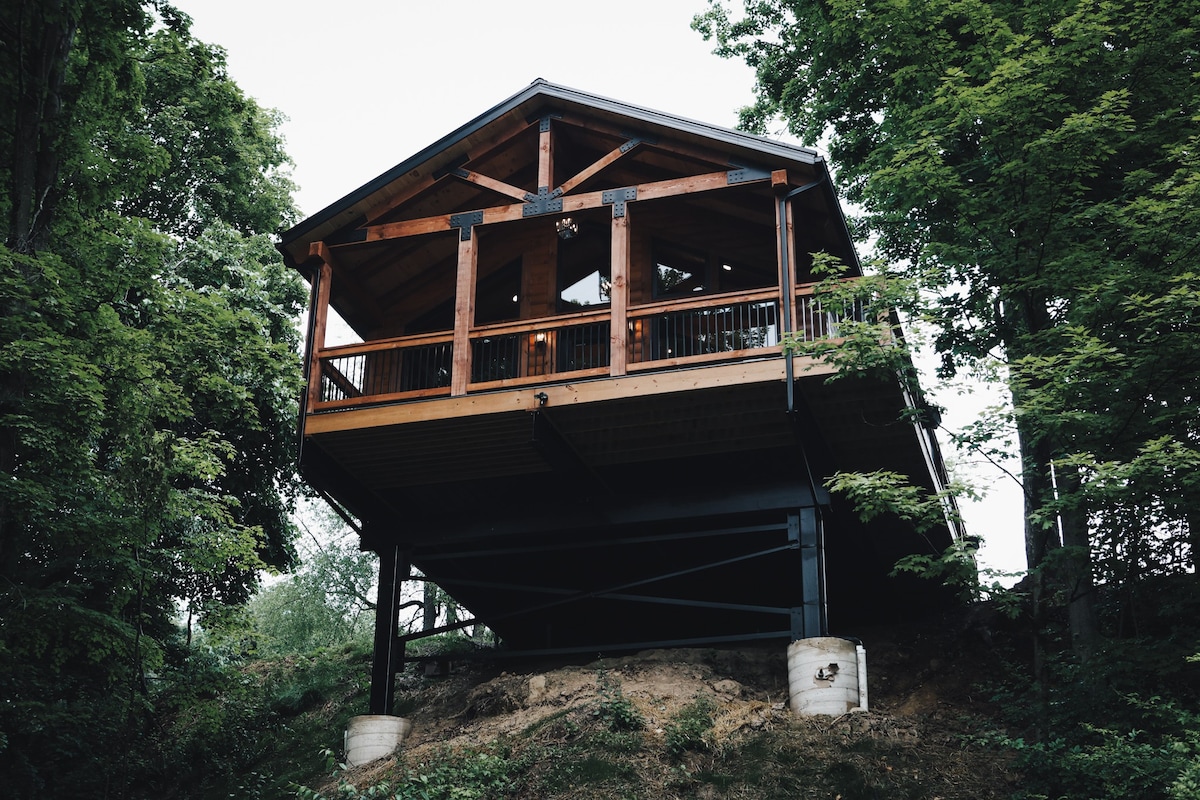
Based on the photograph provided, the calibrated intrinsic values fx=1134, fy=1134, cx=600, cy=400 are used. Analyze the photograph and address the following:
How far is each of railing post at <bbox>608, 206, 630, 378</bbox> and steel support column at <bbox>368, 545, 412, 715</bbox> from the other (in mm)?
4405

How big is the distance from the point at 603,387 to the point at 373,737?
5.54 m

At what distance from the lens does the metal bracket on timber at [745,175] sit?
14242 mm

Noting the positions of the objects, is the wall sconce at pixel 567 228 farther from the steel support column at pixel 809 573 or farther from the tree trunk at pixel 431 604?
the tree trunk at pixel 431 604

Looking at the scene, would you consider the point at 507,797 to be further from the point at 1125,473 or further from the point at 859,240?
the point at 859,240

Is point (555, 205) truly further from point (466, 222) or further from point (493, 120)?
point (493, 120)

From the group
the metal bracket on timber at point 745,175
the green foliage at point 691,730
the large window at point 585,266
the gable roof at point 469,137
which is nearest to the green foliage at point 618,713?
the green foliage at point 691,730

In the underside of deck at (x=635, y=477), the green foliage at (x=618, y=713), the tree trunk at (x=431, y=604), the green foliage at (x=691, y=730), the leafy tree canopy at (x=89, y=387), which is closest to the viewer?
the leafy tree canopy at (x=89, y=387)

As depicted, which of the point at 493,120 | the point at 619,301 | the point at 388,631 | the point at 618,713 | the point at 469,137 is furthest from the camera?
the point at 469,137

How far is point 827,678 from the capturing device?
1249cm

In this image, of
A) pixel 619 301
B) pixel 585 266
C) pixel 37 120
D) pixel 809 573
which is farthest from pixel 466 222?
pixel 809 573

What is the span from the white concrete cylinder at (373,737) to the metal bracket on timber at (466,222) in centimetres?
643

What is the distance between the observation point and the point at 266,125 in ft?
76.2

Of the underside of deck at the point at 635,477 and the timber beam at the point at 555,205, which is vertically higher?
the timber beam at the point at 555,205

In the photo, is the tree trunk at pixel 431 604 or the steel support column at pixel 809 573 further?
the tree trunk at pixel 431 604
